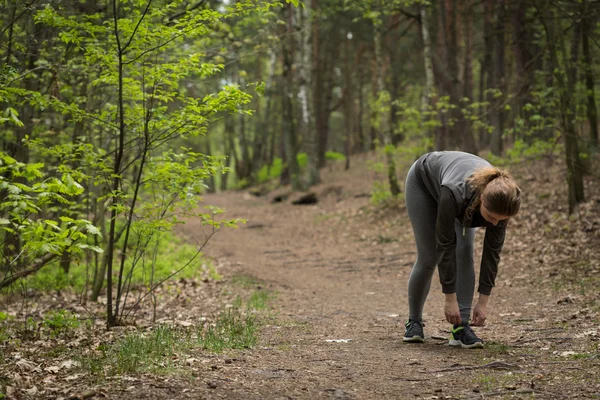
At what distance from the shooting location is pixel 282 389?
349cm

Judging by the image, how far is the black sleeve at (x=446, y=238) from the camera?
13.1ft

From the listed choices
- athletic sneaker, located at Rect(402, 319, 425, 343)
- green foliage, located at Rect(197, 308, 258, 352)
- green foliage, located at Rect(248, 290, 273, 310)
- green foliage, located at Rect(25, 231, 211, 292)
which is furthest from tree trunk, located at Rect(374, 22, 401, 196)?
athletic sneaker, located at Rect(402, 319, 425, 343)

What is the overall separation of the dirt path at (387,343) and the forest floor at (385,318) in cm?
2

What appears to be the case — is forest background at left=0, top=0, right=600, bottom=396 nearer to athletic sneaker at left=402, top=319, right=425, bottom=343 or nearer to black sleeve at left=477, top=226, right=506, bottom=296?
athletic sneaker at left=402, top=319, right=425, bottom=343

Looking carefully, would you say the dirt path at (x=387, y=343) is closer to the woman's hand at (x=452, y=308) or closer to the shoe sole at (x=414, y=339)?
the shoe sole at (x=414, y=339)

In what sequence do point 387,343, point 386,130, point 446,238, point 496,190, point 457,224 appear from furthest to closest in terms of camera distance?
point 386,130, point 387,343, point 457,224, point 446,238, point 496,190

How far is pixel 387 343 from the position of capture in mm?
4902

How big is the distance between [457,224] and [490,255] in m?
0.37

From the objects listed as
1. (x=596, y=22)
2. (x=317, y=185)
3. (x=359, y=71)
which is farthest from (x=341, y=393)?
(x=359, y=71)

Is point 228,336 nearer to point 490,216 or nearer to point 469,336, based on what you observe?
point 469,336

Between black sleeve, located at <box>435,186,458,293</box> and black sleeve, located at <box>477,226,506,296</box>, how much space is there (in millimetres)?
285

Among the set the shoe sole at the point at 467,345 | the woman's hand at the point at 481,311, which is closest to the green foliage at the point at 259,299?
the shoe sole at the point at 467,345

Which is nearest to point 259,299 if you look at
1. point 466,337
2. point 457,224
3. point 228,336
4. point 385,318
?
point 385,318

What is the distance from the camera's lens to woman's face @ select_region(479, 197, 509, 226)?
373cm
